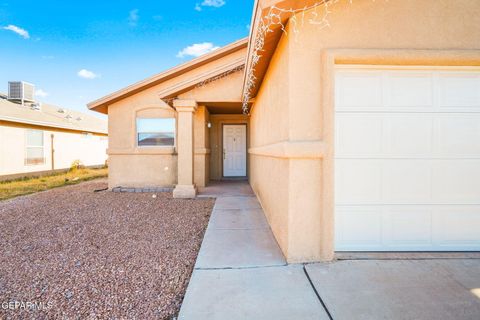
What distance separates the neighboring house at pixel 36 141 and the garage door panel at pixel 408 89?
1507 cm

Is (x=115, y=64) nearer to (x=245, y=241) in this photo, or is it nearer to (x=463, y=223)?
(x=245, y=241)

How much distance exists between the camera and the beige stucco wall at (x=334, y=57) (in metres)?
3.01

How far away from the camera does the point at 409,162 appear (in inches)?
128

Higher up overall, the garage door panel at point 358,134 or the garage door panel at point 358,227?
the garage door panel at point 358,134

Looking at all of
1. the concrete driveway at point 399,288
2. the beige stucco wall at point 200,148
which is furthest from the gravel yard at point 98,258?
the beige stucco wall at point 200,148

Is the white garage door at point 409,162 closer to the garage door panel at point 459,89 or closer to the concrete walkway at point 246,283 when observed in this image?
the garage door panel at point 459,89

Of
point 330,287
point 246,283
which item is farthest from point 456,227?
point 246,283

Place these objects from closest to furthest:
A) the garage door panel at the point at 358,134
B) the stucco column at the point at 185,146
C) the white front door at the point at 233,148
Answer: the garage door panel at the point at 358,134 < the stucco column at the point at 185,146 < the white front door at the point at 233,148

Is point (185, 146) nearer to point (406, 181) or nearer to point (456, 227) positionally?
point (406, 181)

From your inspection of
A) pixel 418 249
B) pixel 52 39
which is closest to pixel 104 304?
pixel 418 249

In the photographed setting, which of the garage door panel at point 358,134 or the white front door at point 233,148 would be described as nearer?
the garage door panel at point 358,134

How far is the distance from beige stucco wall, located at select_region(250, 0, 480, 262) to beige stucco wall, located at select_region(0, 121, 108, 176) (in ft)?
48.1

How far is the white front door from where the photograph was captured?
12.0 metres

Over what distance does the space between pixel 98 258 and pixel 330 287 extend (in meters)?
3.16
